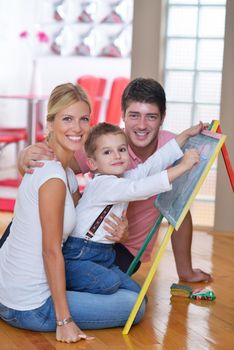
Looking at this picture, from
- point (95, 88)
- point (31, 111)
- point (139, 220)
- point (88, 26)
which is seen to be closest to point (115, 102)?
point (95, 88)

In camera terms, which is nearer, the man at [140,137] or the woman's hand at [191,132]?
the woman's hand at [191,132]

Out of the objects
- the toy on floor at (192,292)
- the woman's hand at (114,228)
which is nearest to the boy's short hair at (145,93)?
the woman's hand at (114,228)

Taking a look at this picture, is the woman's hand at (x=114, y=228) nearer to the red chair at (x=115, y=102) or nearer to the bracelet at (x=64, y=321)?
the bracelet at (x=64, y=321)

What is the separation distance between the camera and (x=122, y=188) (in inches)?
107

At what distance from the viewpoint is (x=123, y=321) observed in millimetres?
2807

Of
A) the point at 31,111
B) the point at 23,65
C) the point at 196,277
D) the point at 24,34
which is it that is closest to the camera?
the point at 196,277

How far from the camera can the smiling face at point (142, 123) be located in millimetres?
3223

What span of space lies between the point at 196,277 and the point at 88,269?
97cm

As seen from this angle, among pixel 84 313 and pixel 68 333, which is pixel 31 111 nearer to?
pixel 84 313

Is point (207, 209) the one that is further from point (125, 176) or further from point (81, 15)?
point (81, 15)

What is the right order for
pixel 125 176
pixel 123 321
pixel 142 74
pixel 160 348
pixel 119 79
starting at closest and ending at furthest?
1. pixel 160 348
2. pixel 123 321
3. pixel 125 176
4. pixel 142 74
5. pixel 119 79

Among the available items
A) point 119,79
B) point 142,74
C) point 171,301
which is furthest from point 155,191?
point 119,79

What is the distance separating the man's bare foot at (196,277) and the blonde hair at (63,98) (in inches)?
47.4

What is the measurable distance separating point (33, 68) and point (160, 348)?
5.82 m
